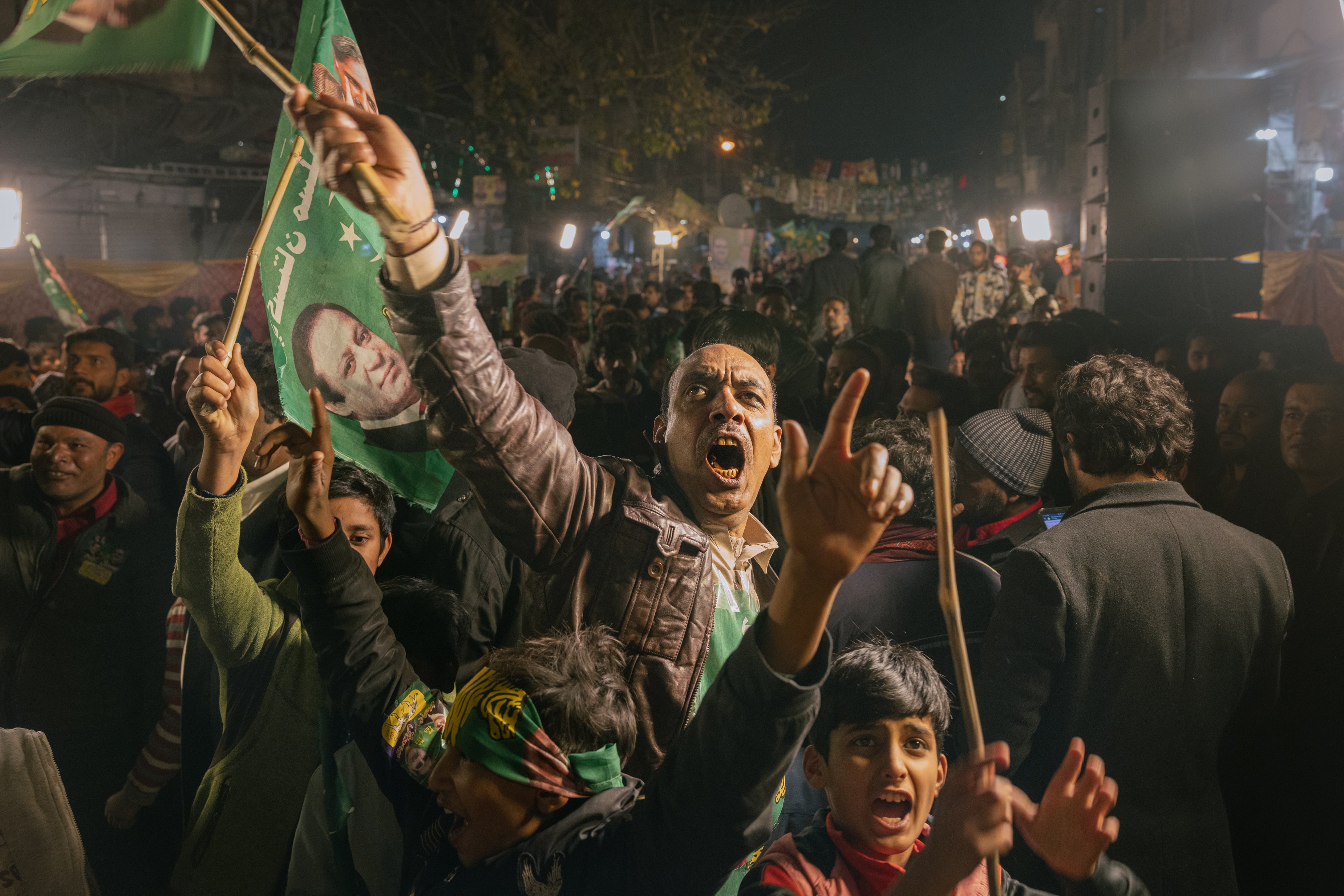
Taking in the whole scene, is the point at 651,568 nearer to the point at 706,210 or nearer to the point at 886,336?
the point at 886,336

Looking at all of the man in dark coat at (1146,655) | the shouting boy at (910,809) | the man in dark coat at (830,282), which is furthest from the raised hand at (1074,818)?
the man in dark coat at (830,282)

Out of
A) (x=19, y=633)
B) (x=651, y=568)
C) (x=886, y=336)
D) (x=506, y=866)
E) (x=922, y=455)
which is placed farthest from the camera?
(x=886, y=336)

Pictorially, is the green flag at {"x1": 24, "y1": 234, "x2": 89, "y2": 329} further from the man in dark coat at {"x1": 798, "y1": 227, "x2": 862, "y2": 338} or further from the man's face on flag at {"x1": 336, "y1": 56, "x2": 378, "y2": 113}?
the man's face on flag at {"x1": 336, "y1": 56, "x2": 378, "y2": 113}

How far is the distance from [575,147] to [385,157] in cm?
1835

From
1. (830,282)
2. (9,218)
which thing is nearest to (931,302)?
(830,282)

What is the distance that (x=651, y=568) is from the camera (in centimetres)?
211

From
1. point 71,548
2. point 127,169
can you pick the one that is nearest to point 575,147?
point 127,169

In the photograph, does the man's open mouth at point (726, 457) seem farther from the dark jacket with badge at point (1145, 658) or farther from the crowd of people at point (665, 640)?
the dark jacket with badge at point (1145, 658)

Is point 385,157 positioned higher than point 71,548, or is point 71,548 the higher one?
point 385,157

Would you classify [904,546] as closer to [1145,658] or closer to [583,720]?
[1145,658]

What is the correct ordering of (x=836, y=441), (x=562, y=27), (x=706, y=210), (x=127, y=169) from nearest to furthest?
(x=836, y=441), (x=127, y=169), (x=562, y=27), (x=706, y=210)

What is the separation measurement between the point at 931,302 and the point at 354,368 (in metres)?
7.48

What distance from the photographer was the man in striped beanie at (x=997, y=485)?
3396mm

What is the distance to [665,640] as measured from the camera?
6.83 ft
